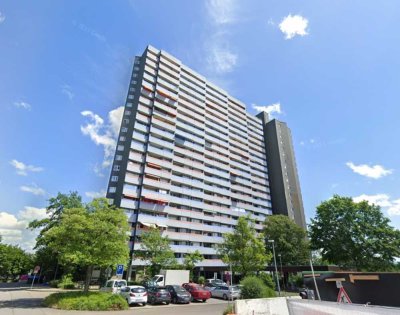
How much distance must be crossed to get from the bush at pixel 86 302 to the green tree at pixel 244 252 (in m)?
18.8

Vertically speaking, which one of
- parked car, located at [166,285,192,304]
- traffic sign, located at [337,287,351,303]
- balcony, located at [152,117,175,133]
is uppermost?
balcony, located at [152,117,175,133]

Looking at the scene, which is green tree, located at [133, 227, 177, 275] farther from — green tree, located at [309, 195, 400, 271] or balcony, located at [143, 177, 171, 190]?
green tree, located at [309, 195, 400, 271]

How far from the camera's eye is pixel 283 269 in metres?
42.9

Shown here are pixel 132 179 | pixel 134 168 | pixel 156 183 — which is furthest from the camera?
pixel 156 183

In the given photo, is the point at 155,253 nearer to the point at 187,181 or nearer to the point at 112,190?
the point at 112,190

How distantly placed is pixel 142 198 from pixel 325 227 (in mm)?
32442

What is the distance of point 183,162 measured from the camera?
59.1 metres

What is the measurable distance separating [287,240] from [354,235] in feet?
64.2

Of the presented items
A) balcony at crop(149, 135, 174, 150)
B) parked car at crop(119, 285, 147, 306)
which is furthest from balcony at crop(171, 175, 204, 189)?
parked car at crop(119, 285, 147, 306)

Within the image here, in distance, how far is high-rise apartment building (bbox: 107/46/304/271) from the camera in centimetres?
4931

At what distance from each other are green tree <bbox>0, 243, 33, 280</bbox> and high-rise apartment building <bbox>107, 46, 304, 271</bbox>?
36.4 meters

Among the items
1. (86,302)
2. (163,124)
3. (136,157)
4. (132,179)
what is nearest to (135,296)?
(86,302)

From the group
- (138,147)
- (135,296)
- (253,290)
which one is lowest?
(135,296)

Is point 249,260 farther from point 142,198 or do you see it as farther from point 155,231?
point 142,198
